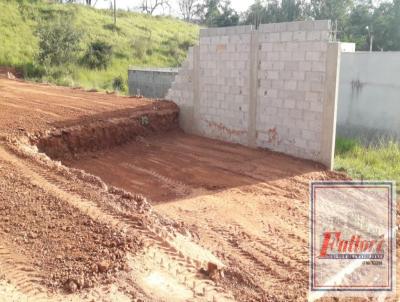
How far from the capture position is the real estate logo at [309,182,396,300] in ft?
15.0

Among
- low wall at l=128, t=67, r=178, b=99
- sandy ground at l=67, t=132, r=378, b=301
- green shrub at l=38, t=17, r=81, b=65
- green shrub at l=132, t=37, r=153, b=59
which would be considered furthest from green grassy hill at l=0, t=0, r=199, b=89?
sandy ground at l=67, t=132, r=378, b=301

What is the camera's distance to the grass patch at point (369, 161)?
7785 mm

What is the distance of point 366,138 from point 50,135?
25.9ft

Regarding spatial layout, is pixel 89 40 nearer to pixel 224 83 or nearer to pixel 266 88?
pixel 224 83

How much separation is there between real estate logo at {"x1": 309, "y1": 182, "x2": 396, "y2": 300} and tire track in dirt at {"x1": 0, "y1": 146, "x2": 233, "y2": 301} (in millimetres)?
1103

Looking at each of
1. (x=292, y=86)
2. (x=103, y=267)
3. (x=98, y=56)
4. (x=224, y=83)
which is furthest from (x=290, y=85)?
(x=98, y=56)

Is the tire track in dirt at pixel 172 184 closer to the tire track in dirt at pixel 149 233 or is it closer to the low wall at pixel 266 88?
the tire track in dirt at pixel 149 233

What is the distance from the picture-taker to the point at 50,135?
29.2 ft

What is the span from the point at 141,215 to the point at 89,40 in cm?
2385

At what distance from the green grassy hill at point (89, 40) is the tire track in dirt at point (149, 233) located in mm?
13840

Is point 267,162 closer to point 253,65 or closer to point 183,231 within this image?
point 253,65

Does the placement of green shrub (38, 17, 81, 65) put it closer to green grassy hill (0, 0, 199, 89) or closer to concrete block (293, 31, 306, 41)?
green grassy hill (0, 0, 199, 89)

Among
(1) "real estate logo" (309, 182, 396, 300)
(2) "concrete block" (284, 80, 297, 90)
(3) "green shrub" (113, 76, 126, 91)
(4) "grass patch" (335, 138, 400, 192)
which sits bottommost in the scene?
(1) "real estate logo" (309, 182, 396, 300)

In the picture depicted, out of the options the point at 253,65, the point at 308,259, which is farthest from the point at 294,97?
the point at 308,259
